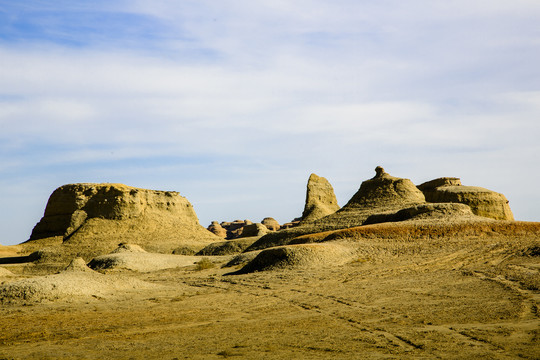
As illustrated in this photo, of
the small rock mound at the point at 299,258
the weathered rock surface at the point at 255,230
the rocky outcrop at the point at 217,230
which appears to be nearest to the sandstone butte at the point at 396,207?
the small rock mound at the point at 299,258

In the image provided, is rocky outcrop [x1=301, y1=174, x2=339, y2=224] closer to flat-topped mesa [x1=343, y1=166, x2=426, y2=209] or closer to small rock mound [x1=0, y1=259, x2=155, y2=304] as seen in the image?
flat-topped mesa [x1=343, y1=166, x2=426, y2=209]

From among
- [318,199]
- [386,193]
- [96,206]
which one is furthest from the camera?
[96,206]

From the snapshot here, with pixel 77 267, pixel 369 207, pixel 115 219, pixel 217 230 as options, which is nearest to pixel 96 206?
pixel 115 219

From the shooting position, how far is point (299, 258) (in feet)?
71.2

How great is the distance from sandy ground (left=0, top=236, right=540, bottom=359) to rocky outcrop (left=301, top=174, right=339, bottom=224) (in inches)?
1043

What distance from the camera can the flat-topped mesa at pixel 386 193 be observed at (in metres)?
39.8

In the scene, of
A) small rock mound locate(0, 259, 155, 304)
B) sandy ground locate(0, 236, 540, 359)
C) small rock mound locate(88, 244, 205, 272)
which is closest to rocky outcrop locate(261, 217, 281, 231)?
small rock mound locate(88, 244, 205, 272)

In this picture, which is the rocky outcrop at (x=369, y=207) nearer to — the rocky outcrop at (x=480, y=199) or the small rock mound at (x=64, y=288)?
the rocky outcrop at (x=480, y=199)

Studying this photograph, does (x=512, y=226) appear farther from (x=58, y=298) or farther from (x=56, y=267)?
(x=56, y=267)

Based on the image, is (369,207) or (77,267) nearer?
(77,267)

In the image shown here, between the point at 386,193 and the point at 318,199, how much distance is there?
8500 millimetres

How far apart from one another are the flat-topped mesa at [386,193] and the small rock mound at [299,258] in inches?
667

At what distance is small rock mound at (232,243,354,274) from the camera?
2155cm

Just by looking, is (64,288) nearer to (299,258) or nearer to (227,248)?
(299,258)
